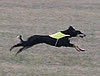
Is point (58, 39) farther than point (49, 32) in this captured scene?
No

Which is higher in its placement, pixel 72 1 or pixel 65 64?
pixel 65 64

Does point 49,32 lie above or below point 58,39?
below

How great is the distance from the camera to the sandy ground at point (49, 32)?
857 centimetres

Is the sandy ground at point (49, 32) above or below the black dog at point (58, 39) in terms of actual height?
below

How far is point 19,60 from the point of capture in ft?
30.3

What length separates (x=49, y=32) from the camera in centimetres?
1393

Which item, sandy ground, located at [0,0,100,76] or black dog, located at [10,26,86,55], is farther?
sandy ground, located at [0,0,100,76]

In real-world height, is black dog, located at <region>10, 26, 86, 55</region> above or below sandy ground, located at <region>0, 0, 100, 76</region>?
above

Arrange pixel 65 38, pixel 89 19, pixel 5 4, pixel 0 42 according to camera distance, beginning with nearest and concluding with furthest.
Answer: pixel 65 38 → pixel 0 42 → pixel 89 19 → pixel 5 4

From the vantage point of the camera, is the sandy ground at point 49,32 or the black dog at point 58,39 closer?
the black dog at point 58,39

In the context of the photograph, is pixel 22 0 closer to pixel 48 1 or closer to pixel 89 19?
pixel 48 1

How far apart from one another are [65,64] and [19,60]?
936mm

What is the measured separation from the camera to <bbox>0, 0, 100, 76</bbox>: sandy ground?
857 cm

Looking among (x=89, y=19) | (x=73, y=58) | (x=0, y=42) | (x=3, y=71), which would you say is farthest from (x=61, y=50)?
(x=89, y=19)
